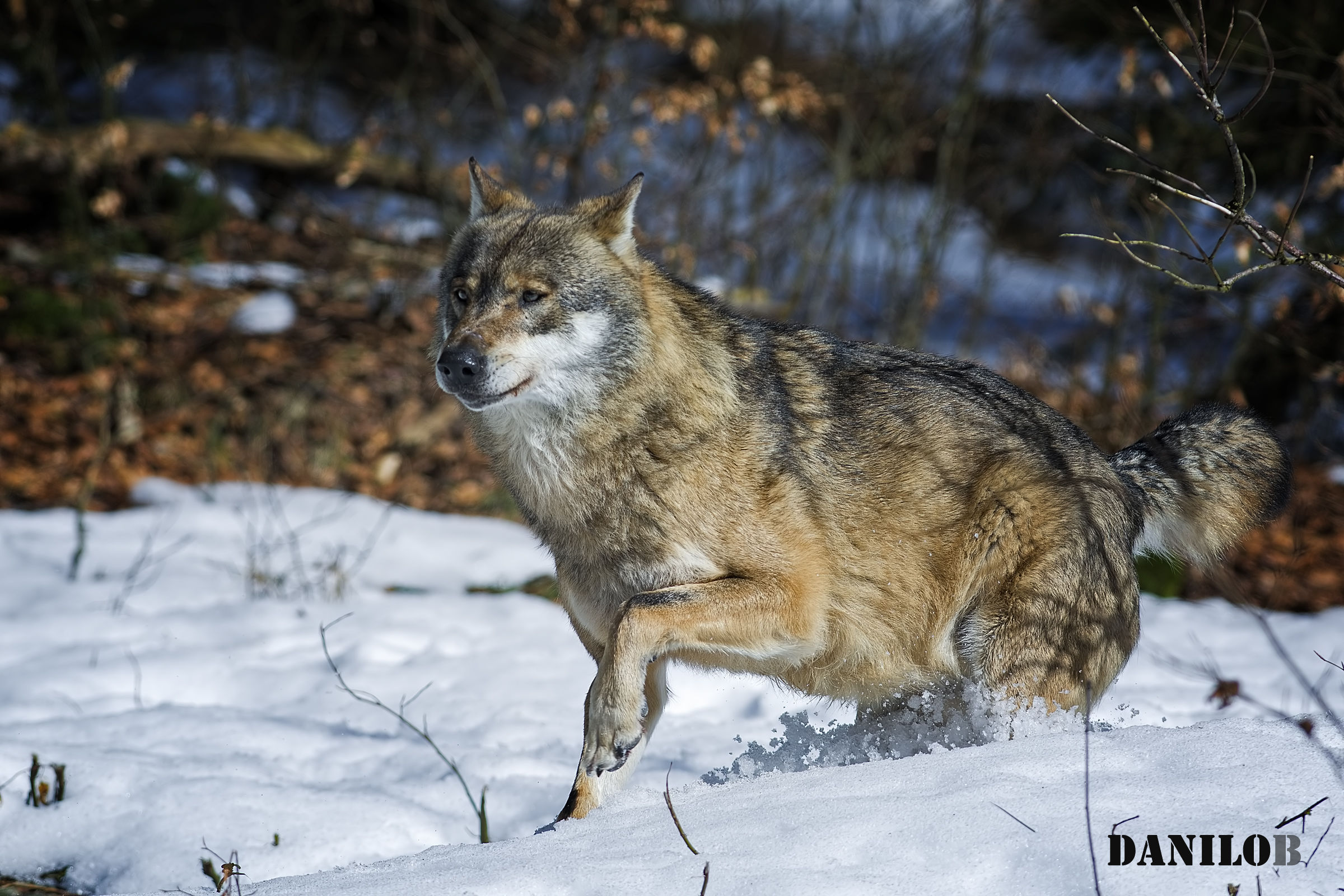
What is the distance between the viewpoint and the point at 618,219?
434cm

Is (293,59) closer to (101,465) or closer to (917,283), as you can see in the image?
(101,465)

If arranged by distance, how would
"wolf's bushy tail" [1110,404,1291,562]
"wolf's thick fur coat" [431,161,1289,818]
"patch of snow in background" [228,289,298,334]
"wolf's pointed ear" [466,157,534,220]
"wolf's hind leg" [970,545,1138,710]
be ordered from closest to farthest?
"wolf's thick fur coat" [431,161,1289,818] < "wolf's hind leg" [970,545,1138,710] < "wolf's bushy tail" [1110,404,1291,562] < "wolf's pointed ear" [466,157,534,220] < "patch of snow in background" [228,289,298,334]

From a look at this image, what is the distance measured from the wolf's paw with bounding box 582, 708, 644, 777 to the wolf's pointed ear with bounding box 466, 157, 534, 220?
2.21m

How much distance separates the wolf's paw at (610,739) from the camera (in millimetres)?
3801

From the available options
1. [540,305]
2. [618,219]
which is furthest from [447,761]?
[618,219]

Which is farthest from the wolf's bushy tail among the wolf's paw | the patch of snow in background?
the patch of snow in background

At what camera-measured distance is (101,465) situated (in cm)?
984

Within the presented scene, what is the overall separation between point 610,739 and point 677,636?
42 centimetres

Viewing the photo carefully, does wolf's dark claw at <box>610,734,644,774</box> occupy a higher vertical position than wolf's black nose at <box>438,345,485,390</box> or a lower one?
lower

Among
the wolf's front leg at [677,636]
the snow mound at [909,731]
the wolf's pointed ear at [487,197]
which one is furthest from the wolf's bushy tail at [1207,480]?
the wolf's pointed ear at [487,197]

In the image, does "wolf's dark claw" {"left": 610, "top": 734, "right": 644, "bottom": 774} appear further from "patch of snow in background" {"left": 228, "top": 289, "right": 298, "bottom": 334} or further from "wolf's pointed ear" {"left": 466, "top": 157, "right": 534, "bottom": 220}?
"patch of snow in background" {"left": 228, "top": 289, "right": 298, "bottom": 334}

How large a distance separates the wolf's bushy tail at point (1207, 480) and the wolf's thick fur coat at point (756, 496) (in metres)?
0.02

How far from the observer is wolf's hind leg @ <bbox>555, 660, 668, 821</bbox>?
4062 millimetres

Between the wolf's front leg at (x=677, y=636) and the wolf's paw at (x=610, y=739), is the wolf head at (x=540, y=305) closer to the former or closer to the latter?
the wolf's front leg at (x=677, y=636)
